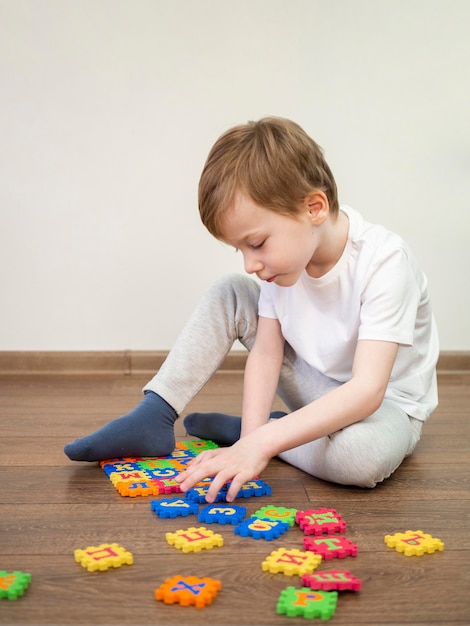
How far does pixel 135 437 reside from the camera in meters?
1.24

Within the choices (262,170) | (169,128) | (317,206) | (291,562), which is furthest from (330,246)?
(169,128)

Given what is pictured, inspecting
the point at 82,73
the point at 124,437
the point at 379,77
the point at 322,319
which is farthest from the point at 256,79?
the point at 124,437

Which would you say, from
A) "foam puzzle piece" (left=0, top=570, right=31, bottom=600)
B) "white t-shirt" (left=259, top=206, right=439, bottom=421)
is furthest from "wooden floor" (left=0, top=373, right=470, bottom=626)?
"white t-shirt" (left=259, top=206, right=439, bottom=421)

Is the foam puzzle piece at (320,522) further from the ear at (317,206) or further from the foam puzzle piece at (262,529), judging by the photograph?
the ear at (317,206)

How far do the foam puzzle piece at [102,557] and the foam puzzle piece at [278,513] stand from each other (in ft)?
0.71

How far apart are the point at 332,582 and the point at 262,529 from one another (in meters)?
0.18

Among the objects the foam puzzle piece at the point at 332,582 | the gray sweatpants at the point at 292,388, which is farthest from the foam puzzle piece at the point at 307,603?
the gray sweatpants at the point at 292,388

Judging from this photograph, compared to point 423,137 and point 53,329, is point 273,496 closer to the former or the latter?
point 53,329

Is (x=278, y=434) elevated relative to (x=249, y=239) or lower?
lower

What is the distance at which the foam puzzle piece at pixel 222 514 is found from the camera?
991 millimetres

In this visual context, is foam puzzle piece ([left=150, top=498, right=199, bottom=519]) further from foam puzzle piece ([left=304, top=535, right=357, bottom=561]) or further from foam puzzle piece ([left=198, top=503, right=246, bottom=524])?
foam puzzle piece ([left=304, top=535, right=357, bottom=561])

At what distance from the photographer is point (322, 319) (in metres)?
1.25

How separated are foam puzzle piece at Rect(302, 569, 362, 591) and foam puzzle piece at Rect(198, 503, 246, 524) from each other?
0.20 m

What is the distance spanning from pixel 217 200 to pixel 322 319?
1.04 feet
